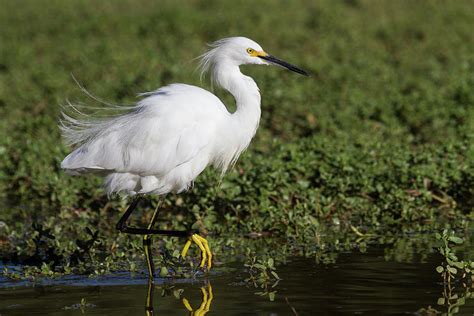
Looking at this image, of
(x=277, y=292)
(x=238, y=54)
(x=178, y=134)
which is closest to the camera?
(x=277, y=292)

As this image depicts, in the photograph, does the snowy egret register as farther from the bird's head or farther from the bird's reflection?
the bird's reflection

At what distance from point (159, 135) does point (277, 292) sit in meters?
1.49

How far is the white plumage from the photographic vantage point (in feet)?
21.6

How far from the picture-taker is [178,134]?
21.6 ft

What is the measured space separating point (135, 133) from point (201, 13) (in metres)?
10.9

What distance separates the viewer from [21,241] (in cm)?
766

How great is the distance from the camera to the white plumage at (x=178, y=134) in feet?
21.6

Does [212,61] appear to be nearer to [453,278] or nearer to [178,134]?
[178,134]

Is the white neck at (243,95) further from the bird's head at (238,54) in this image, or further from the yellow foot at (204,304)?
the yellow foot at (204,304)

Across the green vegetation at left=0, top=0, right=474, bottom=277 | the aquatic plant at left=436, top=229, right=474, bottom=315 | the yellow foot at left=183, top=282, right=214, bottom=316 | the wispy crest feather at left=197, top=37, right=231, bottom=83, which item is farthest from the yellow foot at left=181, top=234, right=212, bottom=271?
the aquatic plant at left=436, top=229, right=474, bottom=315

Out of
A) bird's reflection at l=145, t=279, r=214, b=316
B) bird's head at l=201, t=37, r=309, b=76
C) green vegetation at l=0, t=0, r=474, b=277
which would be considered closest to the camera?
bird's reflection at l=145, t=279, r=214, b=316

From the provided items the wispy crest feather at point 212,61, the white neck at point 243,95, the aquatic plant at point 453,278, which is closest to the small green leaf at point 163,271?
the white neck at point 243,95

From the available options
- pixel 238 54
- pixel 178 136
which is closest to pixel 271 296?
pixel 178 136

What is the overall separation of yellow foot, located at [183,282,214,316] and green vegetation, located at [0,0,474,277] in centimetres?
60
